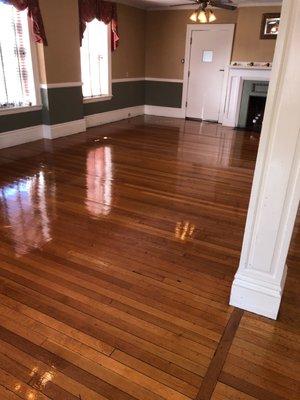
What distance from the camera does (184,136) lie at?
634 centimetres

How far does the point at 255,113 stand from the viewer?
705 centimetres

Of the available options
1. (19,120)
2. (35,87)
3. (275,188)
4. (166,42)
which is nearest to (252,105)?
(166,42)

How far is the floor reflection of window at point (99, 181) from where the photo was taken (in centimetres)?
333

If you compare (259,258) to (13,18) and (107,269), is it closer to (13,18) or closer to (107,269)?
(107,269)

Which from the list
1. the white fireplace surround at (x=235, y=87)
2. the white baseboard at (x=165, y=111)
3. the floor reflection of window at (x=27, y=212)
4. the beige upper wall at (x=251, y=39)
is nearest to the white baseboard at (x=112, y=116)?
the white baseboard at (x=165, y=111)

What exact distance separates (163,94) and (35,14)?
3.86 metres

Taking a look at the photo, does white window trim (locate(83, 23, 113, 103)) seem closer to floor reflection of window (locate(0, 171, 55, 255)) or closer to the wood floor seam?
floor reflection of window (locate(0, 171, 55, 255))

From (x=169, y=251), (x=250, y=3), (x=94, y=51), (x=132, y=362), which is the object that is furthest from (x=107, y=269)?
(x=250, y=3)

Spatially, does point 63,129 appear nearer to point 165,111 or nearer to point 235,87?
point 165,111

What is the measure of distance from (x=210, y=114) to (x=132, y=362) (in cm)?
686

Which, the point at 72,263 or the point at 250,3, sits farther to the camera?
the point at 250,3

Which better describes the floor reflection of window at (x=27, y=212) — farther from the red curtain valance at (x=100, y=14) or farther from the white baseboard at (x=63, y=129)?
the red curtain valance at (x=100, y=14)

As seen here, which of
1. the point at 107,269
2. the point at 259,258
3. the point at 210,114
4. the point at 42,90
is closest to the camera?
the point at 259,258

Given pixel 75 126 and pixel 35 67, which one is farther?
pixel 75 126
